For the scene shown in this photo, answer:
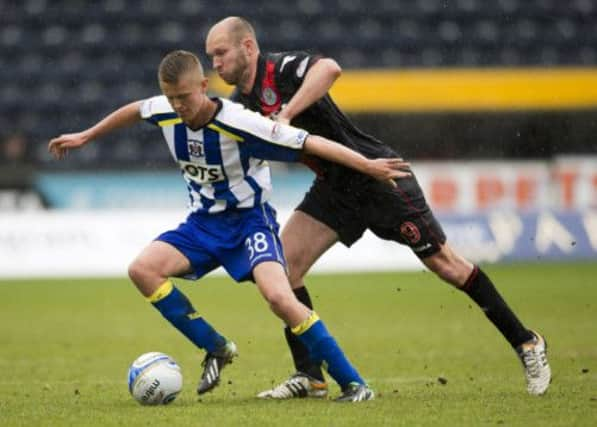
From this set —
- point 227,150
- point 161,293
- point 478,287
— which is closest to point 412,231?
point 478,287

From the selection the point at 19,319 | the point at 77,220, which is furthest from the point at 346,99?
the point at 19,319

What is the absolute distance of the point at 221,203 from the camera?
6457 mm

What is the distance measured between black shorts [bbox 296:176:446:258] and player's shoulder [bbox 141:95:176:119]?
3.53 ft

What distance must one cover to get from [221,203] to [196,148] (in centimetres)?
34

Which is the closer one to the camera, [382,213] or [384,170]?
[384,170]

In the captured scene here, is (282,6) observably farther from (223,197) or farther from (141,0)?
(223,197)

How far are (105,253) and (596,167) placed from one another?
7.63 m

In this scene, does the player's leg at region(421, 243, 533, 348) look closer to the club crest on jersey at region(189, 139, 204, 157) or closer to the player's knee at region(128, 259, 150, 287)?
the club crest on jersey at region(189, 139, 204, 157)

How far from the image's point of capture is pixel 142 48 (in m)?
21.5

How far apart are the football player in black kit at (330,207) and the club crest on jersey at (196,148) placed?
0.54 meters

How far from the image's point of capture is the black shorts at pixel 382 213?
6.80 metres

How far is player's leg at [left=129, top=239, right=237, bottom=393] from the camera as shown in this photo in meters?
6.35

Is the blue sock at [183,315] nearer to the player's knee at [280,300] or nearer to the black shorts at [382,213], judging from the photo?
the player's knee at [280,300]

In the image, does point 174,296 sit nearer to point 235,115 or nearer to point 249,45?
point 235,115
